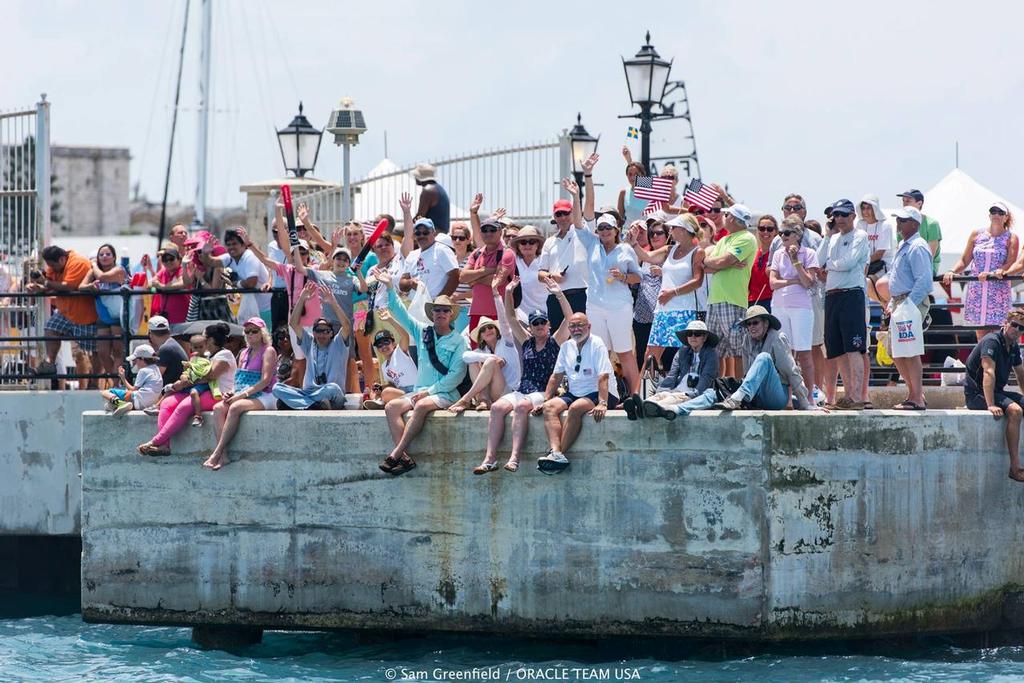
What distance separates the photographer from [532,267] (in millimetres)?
14422

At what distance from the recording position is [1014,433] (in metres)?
13.5

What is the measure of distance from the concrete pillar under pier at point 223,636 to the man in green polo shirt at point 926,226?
6.80 meters

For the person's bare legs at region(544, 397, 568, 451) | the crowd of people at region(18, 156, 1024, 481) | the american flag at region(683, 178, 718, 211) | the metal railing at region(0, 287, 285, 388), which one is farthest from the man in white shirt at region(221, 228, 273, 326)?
the american flag at region(683, 178, 718, 211)

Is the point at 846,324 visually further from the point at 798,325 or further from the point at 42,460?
the point at 42,460

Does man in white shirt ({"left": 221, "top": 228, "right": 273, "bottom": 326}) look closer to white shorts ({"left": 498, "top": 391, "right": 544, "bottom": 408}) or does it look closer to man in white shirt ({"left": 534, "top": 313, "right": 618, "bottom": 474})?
white shorts ({"left": 498, "top": 391, "right": 544, "bottom": 408})

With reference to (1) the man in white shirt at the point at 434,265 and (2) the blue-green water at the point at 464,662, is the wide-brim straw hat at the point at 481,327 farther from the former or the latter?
(2) the blue-green water at the point at 464,662

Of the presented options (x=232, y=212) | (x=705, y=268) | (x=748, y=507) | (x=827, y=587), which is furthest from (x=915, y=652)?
(x=232, y=212)

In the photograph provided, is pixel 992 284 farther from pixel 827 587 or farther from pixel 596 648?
pixel 596 648

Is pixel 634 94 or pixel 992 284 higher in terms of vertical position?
pixel 634 94

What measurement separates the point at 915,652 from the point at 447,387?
425 centimetres

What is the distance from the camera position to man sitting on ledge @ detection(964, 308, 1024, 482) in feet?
44.3

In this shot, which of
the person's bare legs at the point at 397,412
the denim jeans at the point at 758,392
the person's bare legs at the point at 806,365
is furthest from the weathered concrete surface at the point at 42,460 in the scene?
the person's bare legs at the point at 806,365

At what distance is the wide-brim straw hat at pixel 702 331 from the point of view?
13.3 metres

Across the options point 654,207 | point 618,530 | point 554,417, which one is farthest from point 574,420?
point 654,207
